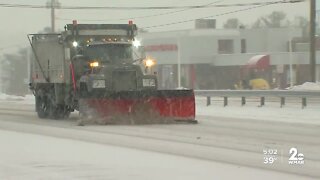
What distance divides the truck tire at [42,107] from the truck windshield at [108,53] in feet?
12.7

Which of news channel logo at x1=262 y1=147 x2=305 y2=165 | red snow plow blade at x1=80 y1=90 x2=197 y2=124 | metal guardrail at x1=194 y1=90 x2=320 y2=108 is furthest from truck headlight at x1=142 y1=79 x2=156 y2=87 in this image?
metal guardrail at x1=194 y1=90 x2=320 y2=108

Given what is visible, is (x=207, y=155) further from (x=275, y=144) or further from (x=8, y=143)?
(x=8, y=143)

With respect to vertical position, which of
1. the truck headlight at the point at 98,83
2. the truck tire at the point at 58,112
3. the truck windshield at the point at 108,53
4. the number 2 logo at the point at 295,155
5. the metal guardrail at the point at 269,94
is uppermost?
the truck windshield at the point at 108,53

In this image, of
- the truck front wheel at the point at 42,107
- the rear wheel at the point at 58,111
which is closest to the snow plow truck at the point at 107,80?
the rear wheel at the point at 58,111

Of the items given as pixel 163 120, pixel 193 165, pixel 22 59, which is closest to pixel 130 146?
pixel 193 165

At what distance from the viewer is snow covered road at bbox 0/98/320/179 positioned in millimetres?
9839

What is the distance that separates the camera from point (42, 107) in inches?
875

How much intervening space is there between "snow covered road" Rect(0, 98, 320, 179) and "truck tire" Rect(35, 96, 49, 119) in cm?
203

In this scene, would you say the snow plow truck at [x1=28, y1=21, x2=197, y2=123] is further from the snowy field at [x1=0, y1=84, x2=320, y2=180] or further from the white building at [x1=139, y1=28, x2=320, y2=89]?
the white building at [x1=139, y1=28, x2=320, y2=89]

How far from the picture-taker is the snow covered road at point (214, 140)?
387 inches

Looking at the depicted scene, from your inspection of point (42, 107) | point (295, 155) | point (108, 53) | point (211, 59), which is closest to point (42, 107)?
point (42, 107)

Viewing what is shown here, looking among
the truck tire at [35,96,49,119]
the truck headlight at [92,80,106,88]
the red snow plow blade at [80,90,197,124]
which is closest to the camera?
the truck headlight at [92,80,106,88]

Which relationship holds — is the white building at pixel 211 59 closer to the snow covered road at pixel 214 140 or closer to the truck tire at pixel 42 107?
the truck tire at pixel 42 107

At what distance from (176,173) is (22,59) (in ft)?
298
